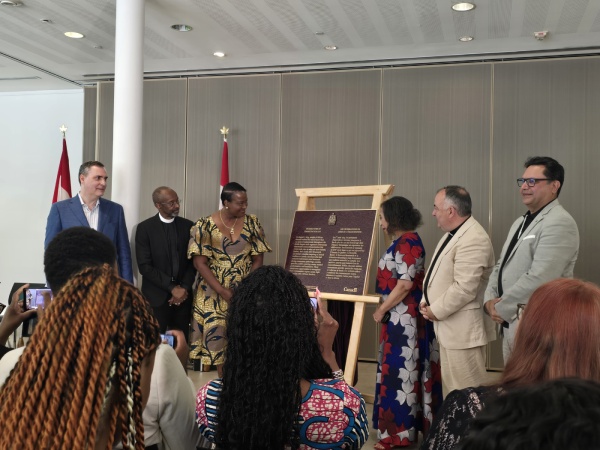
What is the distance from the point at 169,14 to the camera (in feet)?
18.5

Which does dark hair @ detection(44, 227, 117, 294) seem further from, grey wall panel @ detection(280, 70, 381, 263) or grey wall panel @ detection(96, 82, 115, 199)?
grey wall panel @ detection(96, 82, 115, 199)

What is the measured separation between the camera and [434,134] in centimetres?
682

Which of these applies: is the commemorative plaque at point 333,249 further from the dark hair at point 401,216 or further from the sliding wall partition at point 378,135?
the sliding wall partition at point 378,135

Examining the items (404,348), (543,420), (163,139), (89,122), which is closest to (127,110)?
(163,139)

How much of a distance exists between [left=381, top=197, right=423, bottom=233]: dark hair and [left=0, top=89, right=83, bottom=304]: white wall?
558cm

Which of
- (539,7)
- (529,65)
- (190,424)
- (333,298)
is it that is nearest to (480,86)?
(529,65)

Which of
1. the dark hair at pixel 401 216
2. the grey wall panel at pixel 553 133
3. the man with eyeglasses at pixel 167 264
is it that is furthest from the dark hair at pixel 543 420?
the grey wall panel at pixel 553 133

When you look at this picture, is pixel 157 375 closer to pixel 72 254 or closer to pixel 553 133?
pixel 72 254

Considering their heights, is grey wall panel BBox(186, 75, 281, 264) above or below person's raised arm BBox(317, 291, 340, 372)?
above

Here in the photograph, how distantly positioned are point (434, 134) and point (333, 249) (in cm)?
244

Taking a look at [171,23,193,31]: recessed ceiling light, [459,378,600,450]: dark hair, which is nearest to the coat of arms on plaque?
[171,23,193,31]: recessed ceiling light

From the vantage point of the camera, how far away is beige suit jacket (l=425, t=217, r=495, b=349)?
147 inches

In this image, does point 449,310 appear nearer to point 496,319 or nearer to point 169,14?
point 496,319

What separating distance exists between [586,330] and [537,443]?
97 cm
